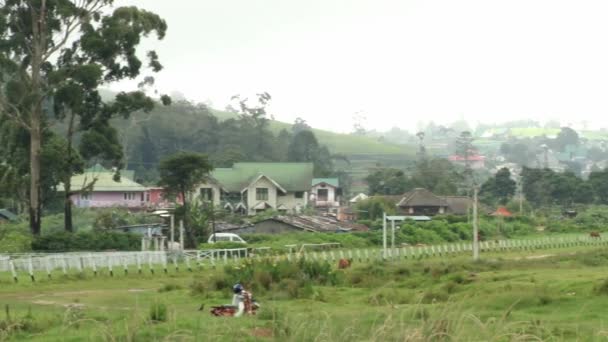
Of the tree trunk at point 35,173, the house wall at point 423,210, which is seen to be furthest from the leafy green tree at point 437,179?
the tree trunk at point 35,173

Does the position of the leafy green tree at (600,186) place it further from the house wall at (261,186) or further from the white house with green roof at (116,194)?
the white house with green roof at (116,194)

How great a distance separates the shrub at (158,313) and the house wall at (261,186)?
7472 cm

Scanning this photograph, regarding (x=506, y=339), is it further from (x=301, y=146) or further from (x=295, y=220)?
(x=301, y=146)

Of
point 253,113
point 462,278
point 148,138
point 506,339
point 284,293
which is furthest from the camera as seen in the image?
point 253,113

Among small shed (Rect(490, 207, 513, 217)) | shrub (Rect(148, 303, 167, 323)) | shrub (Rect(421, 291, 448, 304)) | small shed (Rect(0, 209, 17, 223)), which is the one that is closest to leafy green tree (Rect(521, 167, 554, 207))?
small shed (Rect(490, 207, 513, 217))

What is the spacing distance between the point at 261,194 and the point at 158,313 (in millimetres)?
77338

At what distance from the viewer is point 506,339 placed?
51.3 feet

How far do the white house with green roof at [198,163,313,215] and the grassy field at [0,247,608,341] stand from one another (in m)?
49.2

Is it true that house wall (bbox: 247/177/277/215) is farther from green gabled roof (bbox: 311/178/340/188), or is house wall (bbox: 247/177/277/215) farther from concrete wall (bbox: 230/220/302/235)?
concrete wall (bbox: 230/220/302/235)

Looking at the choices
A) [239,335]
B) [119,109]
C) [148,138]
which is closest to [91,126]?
[119,109]

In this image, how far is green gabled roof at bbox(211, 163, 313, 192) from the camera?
9806 cm

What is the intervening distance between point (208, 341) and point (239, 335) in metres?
1.66

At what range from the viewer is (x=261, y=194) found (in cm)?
9688

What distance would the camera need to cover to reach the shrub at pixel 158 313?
19234mm
